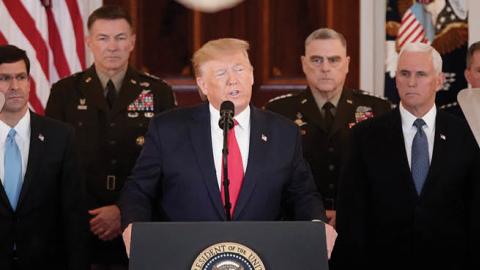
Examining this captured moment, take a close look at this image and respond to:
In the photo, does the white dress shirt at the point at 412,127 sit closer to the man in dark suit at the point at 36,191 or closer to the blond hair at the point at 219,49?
the blond hair at the point at 219,49

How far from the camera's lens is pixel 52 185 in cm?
440

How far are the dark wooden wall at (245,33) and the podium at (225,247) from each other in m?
3.35

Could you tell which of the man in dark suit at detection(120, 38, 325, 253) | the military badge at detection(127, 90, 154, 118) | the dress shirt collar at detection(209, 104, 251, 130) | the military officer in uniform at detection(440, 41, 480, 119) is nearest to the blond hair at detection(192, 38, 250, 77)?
the man in dark suit at detection(120, 38, 325, 253)

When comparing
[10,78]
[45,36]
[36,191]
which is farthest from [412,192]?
[45,36]

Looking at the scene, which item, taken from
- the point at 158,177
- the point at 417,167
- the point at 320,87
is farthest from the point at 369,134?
the point at 158,177

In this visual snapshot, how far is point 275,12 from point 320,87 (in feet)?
4.65

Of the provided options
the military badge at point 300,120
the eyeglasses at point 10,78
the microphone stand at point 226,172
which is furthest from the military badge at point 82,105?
the microphone stand at point 226,172

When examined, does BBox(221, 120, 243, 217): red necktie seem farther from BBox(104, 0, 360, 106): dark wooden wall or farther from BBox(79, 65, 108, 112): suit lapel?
BBox(104, 0, 360, 106): dark wooden wall

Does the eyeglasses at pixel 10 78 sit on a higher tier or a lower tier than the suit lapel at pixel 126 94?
higher

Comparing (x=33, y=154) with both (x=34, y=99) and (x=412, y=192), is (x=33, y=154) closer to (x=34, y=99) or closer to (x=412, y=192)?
(x=34, y=99)

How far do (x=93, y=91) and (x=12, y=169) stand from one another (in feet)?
2.61

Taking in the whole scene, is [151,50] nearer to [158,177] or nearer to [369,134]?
[369,134]

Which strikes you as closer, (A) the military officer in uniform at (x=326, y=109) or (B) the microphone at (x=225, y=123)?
(B) the microphone at (x=225, y=123)

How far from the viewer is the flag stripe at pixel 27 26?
5.61 metres
